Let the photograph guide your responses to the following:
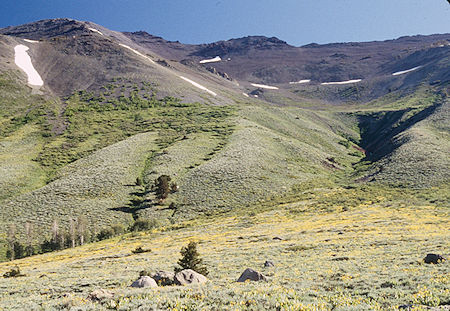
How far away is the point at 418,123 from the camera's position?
9169 cm

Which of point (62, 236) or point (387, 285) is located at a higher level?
point (387, 285)

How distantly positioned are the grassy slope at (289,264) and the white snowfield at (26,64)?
118m

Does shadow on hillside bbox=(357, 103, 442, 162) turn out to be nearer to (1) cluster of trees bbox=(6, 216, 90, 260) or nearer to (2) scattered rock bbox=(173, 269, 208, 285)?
(1) cluster of trees bbox=(6, 216, 90, 260)

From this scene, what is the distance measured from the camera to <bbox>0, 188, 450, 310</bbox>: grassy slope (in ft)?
34.0

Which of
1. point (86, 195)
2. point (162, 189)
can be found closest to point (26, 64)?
point (86, 195)

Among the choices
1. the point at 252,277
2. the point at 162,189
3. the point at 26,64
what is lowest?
the point at 252,277

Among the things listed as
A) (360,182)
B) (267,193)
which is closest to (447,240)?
(267,193)

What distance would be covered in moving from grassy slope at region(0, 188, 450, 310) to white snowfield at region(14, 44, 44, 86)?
118017mm

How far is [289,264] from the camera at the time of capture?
18656 mm

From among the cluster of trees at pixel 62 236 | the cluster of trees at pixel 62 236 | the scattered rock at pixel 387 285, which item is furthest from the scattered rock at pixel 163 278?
the cluster of trees at pixel 62 236

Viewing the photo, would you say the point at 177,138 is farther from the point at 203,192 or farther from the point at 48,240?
the point at 48,240

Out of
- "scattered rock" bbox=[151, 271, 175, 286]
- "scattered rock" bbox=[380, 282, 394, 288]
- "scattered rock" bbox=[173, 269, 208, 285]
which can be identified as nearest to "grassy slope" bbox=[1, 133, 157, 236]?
"scattered rock" bbox=[151, 271, 175, 286]

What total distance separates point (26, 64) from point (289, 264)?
158 metres

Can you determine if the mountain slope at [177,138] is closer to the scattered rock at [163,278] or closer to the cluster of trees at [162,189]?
the cluster of trees at [162,189]
